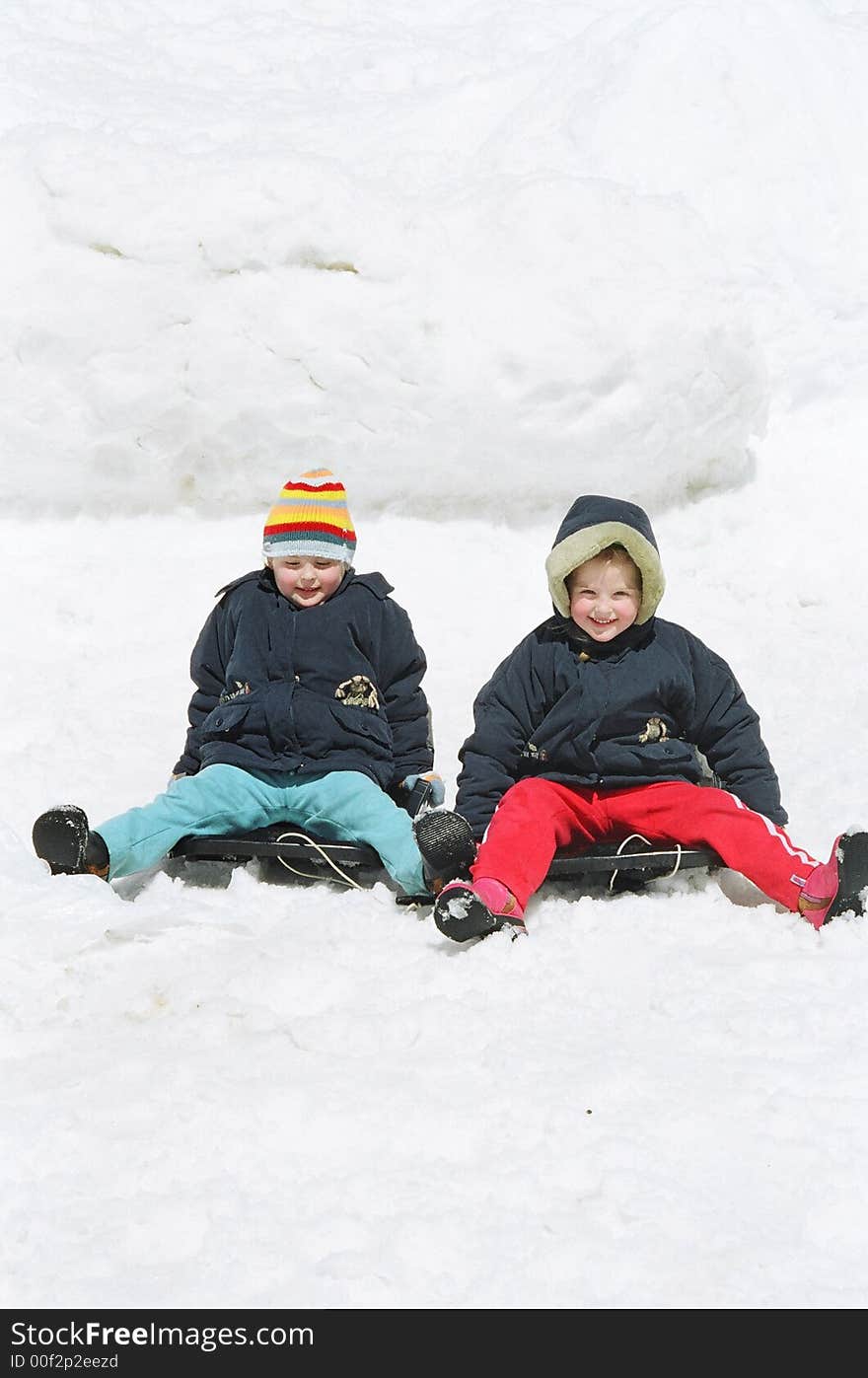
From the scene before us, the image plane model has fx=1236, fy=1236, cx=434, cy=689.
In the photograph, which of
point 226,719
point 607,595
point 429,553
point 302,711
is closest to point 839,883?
point 607,595

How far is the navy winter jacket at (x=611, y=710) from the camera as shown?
10.4 ft

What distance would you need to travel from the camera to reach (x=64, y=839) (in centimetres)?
290

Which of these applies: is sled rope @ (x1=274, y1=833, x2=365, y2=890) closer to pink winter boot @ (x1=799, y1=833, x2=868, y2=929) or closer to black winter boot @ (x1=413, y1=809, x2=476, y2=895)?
black winter boot @ (x1=413, y1=809, x2=476, y2=895)

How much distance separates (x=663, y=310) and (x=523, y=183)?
89 cm

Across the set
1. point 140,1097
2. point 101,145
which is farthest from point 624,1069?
point 101,145

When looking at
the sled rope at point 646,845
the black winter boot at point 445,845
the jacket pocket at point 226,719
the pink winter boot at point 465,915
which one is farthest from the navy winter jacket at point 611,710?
the jacket pocket at point 226,719

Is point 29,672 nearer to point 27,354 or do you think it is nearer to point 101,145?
point 27,354

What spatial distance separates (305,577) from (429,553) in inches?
61.3

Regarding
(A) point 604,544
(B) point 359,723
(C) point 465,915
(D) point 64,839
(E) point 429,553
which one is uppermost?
(E) point 429,553

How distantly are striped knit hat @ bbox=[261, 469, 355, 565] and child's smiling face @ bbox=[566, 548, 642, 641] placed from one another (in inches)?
28.2

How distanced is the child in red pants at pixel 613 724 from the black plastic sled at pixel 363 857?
2.4 inches

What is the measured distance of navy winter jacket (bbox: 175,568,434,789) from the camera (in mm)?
3334

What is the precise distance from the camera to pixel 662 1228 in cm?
167

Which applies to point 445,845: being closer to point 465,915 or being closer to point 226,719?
point 465,915
